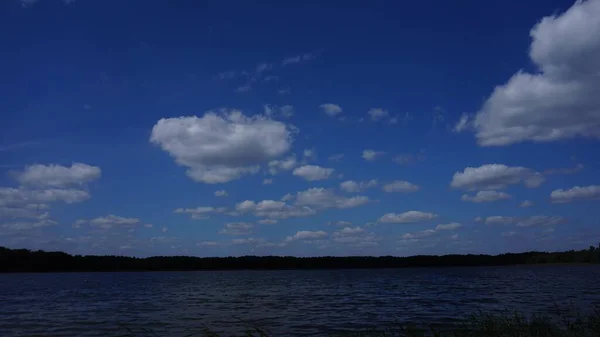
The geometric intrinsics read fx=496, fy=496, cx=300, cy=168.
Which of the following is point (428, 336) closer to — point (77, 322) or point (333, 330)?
point (333, 330)

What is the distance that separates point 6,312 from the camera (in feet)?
143

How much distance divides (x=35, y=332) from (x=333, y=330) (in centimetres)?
1803

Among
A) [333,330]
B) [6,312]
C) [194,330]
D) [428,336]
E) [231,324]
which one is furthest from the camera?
[6,312]

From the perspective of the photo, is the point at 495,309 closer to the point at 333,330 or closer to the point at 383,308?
the point at 383,308

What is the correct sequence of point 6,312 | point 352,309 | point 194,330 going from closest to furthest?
point 194,330 < point 352,309 < point 6,312

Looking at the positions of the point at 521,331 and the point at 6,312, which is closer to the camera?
the point at 521,331

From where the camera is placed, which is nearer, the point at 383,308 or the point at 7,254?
the point at 383,308

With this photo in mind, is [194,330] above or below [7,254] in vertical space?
below

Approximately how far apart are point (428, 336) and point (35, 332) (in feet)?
76.1

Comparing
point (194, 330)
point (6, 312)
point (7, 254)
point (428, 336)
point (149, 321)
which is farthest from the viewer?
point (7, 254)

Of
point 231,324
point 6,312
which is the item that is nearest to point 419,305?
point 231,324

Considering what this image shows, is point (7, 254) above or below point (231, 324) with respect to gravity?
above

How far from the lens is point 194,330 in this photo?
29547mm

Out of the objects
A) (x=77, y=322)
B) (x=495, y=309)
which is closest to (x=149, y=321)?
(x=77, y=322)
